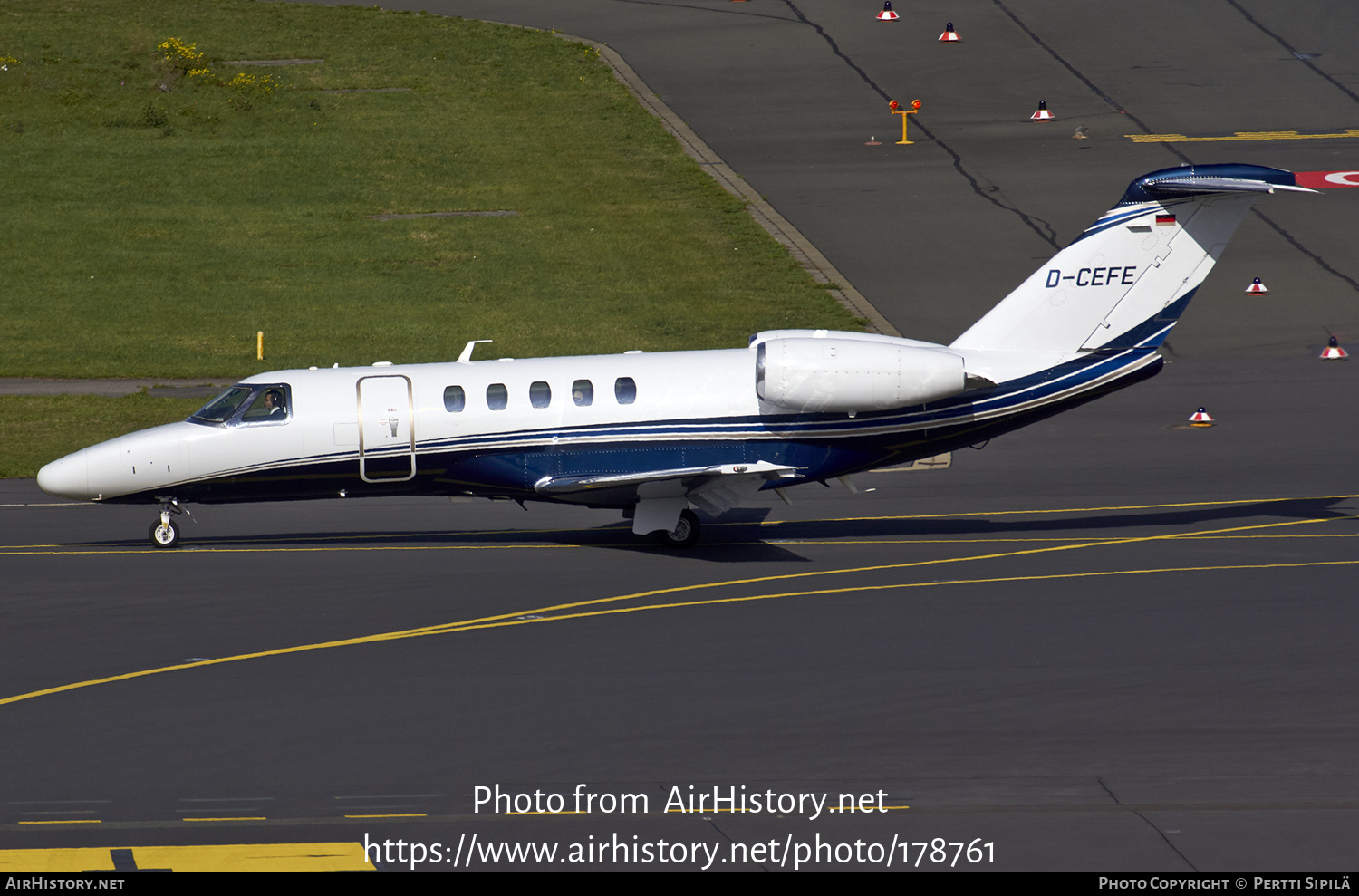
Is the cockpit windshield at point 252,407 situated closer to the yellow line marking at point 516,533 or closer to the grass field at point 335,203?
the yellow line marking at point 516,533

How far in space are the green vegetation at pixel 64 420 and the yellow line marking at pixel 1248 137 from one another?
29862 millimetres

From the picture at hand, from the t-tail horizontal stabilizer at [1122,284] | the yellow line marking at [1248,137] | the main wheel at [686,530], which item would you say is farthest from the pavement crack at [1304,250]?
the main wheel at [686,530]

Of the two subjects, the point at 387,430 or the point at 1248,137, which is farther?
the point at 1248,137

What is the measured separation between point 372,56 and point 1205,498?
42.2 meters

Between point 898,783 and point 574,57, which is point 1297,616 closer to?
point 898,783

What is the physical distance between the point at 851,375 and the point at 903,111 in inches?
1125

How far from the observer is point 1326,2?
184ft

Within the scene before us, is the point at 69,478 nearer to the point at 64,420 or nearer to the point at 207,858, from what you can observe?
the point at 64,420

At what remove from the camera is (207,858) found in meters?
12.3

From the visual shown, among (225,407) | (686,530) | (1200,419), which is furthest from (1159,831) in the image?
(1200,419)

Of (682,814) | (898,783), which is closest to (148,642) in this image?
(682,814)

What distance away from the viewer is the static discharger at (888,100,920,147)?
47.1 meters

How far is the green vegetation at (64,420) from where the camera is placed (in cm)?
2812

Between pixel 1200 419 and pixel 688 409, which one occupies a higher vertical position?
pixel 688 409
